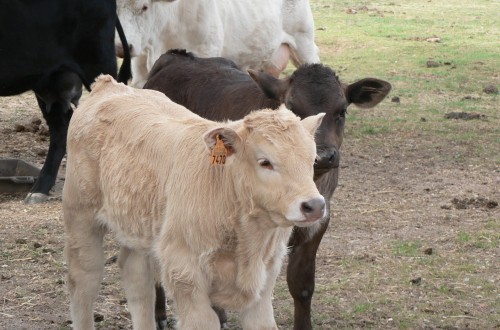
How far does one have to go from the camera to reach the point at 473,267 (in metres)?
6.73

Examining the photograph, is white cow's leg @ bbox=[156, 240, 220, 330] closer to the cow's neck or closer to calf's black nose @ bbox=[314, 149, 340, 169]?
the cow's neck

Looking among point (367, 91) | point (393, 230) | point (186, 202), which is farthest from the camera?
point (393, 230)

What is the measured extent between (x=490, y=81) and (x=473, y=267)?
25.3 ft

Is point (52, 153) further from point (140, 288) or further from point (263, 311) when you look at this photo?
point (263, 311)

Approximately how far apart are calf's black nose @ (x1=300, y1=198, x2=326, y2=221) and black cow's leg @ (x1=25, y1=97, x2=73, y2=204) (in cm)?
479

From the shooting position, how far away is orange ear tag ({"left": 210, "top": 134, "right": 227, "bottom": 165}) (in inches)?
163

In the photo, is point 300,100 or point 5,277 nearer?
point 300,100

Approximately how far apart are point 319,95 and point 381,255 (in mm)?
1725

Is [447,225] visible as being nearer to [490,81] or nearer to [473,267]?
[473,267]

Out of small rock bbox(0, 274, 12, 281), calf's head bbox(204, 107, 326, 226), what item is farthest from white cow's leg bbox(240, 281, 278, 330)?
small rock bbox(0, 274, 12, 281)

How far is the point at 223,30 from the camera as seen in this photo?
10.6 m

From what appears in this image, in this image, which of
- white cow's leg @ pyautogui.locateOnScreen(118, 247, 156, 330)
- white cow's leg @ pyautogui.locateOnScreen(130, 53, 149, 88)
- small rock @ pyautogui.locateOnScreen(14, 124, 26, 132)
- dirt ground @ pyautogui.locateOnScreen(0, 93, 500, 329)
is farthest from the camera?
small rock @ pyautogui.locateOnScreen(14, 124, 26, 132)

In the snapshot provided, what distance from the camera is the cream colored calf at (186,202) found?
4.12 m

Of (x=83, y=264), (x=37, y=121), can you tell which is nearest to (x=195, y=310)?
(x=83, y=264)
